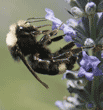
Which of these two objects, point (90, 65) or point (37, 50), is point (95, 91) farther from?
point (37, 50)

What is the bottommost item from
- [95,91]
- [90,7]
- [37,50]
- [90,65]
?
[95,91]

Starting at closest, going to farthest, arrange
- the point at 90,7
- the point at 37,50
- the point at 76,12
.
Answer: the point at 90,7 < the point at 76,12 < the point at 37,50

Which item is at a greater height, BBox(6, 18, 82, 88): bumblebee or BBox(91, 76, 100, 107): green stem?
BBox(6, 18, 82, 88): bumblebee

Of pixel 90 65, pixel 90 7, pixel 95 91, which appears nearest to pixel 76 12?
pixel 90 7

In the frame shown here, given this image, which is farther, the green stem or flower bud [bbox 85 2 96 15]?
the green stem

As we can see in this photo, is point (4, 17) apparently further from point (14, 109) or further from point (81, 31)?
point (81, 31)

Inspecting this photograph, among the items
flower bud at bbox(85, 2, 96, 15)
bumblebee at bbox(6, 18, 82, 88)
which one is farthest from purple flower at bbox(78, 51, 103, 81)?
→ flower bud at bbox(85, 2, 96, 15)

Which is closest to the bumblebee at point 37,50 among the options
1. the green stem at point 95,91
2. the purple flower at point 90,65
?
the purple flower at point 90,65

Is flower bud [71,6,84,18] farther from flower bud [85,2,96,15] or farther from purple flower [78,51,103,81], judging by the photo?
purple flower [78,51,103,81]
